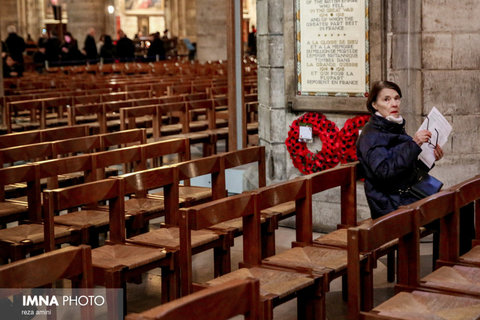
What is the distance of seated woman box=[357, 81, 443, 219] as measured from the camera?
17.0 ft

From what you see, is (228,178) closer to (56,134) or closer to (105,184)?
(56,134)

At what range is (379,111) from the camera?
5.34m

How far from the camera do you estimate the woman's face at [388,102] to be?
5.26 metres

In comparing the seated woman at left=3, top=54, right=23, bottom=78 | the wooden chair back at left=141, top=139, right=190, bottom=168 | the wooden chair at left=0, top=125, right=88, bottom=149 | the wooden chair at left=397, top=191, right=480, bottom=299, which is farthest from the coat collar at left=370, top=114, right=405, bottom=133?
the seated woman at left=3, top=54, right=23, bottom=78

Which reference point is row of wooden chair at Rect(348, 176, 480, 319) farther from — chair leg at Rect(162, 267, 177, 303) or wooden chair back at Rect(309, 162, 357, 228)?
chair leg at Rect(162, 267, 177, 303)

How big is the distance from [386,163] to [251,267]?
3.83 ft

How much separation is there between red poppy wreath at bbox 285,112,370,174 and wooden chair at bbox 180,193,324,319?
2524 mm

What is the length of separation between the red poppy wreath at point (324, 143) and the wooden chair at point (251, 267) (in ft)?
8.28

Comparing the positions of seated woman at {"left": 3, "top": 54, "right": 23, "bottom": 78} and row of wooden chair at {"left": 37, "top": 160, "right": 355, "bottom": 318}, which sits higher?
seated woman at {"left": 3, "top": 54, "right": 23, "bottom": 78}

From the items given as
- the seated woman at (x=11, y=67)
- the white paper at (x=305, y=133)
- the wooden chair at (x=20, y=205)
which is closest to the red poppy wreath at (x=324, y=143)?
the white paper at (x=305, y=133)

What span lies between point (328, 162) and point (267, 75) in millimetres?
925

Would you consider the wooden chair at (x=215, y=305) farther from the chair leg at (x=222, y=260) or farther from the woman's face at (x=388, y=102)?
the woman's face at (x=388, y=102)

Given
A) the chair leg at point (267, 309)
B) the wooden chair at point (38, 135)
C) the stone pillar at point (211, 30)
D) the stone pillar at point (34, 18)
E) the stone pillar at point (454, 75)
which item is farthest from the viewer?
the stone pillar at point (34, 18)

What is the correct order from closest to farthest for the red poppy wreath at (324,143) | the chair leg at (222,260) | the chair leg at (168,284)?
the chair leg at (168,284) < the chair leg at (222,260) < the red poppy wreath at (324,143)
